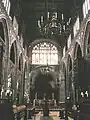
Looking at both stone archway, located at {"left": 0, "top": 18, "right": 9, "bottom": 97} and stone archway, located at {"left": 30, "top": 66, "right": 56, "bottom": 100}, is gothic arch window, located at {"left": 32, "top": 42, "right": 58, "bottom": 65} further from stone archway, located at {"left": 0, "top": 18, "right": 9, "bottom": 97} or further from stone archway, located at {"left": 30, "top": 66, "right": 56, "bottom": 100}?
stone archway, located at {"left": 0, "top": 18, "right": 9, "bottom": 97}

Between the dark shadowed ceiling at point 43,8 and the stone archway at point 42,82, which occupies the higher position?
the dark shadowed ceiling at point 43,8

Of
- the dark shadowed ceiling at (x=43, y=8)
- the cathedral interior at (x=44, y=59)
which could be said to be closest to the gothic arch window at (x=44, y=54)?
the cathedral interior at (x=44, y=59)

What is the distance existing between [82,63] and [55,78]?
17.9 m

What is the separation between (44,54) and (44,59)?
86 centimetres

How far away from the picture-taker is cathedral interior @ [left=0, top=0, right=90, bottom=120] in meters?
15.4

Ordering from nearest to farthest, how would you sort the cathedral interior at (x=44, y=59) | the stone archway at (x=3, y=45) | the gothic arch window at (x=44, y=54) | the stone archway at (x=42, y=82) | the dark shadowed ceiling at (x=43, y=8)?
the cathedral interior at (x=44, y=59) → the stone archway at (x=3, y=45) → the dark shadowed ceiling at (x=43, y=8) → the stone archway at (x=42, y=82) → the gothic arch window at (x=44, y=54)

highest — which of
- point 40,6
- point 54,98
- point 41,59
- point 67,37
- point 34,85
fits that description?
point 40,6

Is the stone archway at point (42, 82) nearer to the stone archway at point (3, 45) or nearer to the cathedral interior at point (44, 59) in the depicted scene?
the cathedral interior at point (44, 59)

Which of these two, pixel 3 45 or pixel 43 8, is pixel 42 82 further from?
pixel 3 45

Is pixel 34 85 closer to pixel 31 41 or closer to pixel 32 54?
pixel 32 54

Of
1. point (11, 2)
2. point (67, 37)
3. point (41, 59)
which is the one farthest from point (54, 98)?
point (11, 2)

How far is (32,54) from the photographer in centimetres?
3509

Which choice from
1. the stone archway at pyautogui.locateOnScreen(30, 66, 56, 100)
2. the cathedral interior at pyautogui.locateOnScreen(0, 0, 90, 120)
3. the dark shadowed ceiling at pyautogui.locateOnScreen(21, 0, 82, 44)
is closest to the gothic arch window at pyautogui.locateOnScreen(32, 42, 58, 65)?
the cathedral interior at pyautogui.locateOnScreen(0, 0, 90, 120)

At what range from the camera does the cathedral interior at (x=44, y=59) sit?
15.4 m
